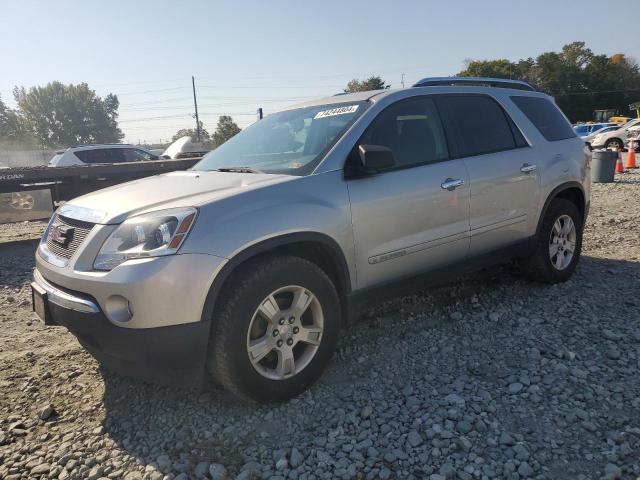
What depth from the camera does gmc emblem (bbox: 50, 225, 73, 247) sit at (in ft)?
9.20

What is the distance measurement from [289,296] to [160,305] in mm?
757

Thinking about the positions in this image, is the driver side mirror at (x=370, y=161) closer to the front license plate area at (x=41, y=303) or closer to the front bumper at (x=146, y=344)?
the front bumper at (x=146, y=344)

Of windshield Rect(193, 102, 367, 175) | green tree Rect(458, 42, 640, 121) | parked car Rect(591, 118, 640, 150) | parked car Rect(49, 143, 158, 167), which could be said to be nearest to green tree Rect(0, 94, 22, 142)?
green tree Rect(458, 42, 640, 121)

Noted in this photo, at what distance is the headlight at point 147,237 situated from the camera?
2.43 meters

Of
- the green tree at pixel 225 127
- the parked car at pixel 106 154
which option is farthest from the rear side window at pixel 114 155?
the green tree at pixel 225 127

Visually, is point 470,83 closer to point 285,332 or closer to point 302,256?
point 302,256

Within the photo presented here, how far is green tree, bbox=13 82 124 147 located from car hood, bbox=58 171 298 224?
333 feet

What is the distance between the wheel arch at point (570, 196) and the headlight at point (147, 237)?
326cm

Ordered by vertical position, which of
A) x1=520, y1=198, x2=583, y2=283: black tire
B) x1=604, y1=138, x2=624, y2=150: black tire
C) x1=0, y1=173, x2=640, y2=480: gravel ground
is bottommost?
x1=0, y1=173, x2=640, y2=480: gravel ground

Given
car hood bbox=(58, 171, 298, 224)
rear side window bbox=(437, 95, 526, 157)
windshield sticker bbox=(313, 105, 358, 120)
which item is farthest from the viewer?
rear side window bbox=(437, 95, 526, 157)

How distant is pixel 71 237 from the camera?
2791mm

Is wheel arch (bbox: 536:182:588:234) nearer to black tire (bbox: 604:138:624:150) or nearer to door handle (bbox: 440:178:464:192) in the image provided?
door handle (bbox: 440:178:464:192)

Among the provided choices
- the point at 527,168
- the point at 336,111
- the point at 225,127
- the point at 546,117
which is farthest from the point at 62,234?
the point at 225,127

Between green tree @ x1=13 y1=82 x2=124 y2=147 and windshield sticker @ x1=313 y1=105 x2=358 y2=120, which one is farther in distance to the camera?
green tree @ x1=13 y1=82 x2=124 y2=147
